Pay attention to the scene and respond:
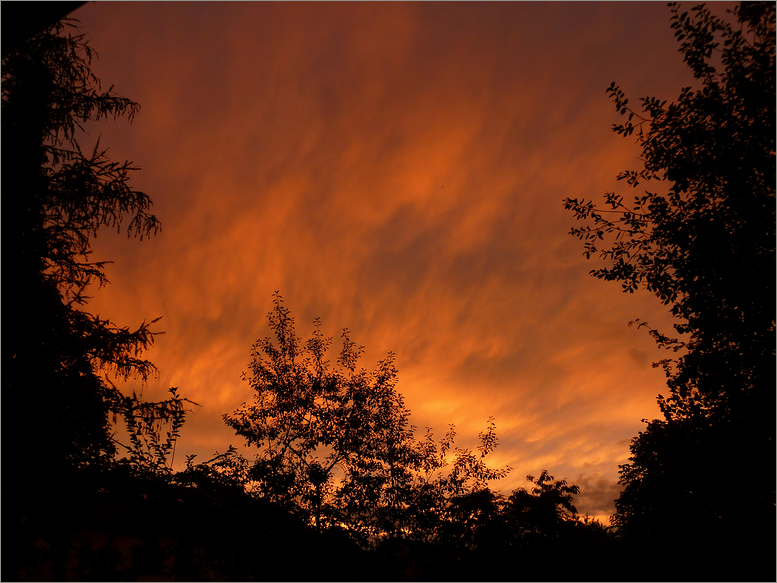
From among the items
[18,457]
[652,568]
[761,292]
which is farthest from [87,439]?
[761,292]

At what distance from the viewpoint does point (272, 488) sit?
1602cm

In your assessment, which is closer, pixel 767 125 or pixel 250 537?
pixel 250 537

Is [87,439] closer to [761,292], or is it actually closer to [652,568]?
[652,568]

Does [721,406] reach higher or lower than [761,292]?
lower

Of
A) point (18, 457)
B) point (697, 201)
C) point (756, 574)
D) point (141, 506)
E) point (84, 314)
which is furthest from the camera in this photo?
point (697, 201)

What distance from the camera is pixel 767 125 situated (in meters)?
8.16

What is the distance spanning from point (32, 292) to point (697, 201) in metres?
14.3

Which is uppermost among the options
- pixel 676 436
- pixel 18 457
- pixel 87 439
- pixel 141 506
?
pixel 676 436

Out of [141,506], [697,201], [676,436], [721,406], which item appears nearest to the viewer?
[141,506]

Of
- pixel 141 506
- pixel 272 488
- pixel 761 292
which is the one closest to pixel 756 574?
pixel 141 506

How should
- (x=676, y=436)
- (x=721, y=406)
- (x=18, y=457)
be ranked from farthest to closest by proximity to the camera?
(x=676, y=436), (x=721, y=406), (x=18, y=457)

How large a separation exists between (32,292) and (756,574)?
36.8ft

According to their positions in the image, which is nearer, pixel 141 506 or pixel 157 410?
pixel 141 506

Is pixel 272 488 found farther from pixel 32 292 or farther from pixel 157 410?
pixel 32 292
